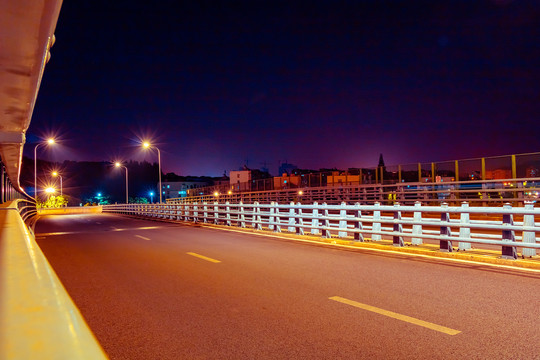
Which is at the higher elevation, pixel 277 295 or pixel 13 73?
pixel 13 73

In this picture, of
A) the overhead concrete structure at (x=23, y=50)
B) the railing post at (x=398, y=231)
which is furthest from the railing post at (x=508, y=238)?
the overhead concrete structure at (x=23, y=50)

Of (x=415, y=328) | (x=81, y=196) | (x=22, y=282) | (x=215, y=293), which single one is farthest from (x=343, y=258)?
(x=81, y=196)

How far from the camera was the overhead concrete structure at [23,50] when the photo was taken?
5.20 metres

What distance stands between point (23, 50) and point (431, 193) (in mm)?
25029

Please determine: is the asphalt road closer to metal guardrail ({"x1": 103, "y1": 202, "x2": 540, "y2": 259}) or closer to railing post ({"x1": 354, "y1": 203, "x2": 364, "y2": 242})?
metal guardrail ({"x1": 103, "y1": 202, "x2": 540, "y2": 259})

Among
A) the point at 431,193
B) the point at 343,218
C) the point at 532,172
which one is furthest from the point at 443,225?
the point at 431,193

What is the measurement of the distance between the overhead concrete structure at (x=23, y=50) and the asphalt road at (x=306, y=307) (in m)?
3.84

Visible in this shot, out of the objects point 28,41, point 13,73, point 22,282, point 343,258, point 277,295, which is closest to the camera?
point 22,282

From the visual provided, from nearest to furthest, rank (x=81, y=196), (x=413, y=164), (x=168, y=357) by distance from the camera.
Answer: (x=168, y=357), (x=413, y=164), (x=81, y=196)

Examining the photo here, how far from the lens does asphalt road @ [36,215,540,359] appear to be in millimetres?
4457

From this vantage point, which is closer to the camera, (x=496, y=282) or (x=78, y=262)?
(x=496, y=282)

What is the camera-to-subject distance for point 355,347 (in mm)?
4434

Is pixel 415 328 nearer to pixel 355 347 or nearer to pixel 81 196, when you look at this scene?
pixel 355 347

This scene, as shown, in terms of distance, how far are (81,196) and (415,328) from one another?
562 feet
